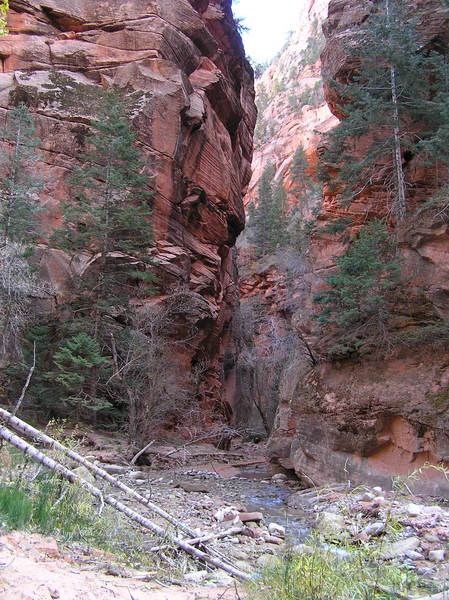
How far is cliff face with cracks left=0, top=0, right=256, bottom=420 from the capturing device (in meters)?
20.9

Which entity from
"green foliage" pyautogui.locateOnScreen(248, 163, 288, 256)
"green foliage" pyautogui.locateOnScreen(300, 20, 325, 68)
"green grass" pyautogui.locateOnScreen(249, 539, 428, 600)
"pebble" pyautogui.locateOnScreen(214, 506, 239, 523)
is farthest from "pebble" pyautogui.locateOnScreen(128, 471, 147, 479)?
"green foliage" pyautogui.locateOnScreen(300, 20, 325, 68)

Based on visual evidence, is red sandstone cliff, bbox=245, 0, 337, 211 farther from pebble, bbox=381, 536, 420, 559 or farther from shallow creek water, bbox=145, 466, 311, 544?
pebble, bbox=381, 536, 420, 559

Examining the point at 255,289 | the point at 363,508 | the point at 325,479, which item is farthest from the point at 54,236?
the point at 255,289

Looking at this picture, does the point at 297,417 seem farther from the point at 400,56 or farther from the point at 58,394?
the point at 400,56

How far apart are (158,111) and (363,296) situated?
13.9m

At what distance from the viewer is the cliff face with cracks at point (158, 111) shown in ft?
68.7

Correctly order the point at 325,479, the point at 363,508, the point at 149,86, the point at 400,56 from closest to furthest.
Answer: the point at 363,508
the point at 325,479
the point at 400,56
the point at 149,86

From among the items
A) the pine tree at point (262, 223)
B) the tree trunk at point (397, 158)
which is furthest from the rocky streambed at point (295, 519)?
the pine tree at point (262, 223)

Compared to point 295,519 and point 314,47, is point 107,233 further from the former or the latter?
point 314,47

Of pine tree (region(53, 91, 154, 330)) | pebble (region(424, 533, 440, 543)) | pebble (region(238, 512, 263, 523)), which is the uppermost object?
pine tree (region(53, 91, 154, 330))

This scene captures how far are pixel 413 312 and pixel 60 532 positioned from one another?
11126mm

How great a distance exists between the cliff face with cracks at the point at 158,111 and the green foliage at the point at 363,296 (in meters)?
8.77

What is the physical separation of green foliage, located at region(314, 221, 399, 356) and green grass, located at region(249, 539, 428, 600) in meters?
9.74

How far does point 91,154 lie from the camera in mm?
19047
